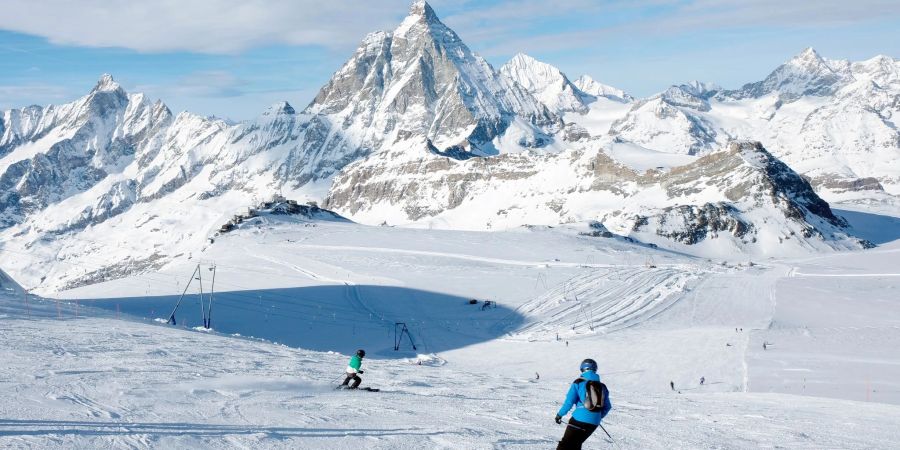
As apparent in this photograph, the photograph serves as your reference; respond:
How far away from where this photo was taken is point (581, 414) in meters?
12.3

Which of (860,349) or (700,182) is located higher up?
(700,182)

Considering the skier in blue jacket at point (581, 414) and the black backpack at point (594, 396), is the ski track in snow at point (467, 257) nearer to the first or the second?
the skier in blue jacket at point (581, 414)

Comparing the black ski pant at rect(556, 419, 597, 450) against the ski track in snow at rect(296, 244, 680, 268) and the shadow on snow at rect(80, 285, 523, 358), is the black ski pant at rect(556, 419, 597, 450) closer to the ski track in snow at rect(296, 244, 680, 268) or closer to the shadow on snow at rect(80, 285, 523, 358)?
the shadow on snow at rect(80, 285, 523, 358)

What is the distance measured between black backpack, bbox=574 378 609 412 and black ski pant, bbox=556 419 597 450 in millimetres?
333

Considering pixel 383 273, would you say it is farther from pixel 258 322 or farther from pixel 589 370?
pixel 589 370

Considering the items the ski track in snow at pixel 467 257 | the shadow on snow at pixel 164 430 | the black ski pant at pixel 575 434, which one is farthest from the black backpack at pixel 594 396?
the ski track in snow at pixel 467 257

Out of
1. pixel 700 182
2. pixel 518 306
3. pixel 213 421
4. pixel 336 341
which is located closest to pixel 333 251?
pixel 518 306

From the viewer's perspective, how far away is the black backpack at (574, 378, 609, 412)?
12.1 m

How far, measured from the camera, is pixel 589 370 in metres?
12.3

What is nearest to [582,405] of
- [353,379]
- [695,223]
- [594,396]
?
[594,396]

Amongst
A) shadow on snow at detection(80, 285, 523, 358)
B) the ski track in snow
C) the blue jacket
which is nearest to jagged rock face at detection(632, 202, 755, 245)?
the ski track in snow

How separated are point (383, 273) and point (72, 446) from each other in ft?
222

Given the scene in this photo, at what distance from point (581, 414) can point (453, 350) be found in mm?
38624

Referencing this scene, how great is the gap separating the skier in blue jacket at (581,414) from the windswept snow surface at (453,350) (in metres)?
2.57
